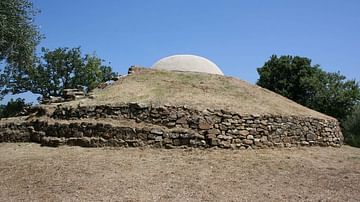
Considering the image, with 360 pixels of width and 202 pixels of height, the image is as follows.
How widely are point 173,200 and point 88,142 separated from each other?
5944mm

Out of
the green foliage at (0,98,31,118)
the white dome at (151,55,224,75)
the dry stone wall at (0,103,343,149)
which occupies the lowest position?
the dry stone wall at (0,103,343,149)

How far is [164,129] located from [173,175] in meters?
3.36

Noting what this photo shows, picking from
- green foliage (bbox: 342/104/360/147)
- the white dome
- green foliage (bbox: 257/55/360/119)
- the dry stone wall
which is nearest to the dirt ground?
the dry stone wall

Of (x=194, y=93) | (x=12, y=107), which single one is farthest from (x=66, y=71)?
(x=194, y=93)

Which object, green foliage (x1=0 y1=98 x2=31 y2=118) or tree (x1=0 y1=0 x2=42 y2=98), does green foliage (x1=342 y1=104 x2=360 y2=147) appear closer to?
tree (x1=0 y1=0 x2=42 y2=98)

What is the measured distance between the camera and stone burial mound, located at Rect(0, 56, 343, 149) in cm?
1346

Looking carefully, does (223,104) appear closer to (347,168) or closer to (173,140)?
(173,140)

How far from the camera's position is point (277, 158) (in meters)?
12.7

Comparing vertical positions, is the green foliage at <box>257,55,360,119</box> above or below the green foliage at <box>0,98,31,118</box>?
above

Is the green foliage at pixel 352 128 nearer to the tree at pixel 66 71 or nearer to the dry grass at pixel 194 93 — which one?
the dry grass at pixel 194 93

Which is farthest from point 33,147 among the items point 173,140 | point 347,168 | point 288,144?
point 347,168

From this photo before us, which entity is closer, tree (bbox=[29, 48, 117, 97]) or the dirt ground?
the dirt ground

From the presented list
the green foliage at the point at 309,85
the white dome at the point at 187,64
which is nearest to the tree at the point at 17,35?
the white dome at the point at 187,64

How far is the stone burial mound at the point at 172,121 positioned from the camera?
44.2 ft
